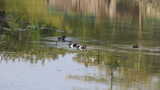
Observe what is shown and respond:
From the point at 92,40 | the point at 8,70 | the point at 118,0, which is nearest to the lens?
the point at 8,70

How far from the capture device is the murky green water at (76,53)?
16.1 meters

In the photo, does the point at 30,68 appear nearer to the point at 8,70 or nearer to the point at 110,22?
the point at 8,70

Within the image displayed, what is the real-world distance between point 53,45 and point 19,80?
226 inches

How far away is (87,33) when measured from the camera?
2636 centimetres

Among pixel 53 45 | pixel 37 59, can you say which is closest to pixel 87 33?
pixel 53 45

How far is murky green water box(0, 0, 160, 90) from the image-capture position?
53.0 feet

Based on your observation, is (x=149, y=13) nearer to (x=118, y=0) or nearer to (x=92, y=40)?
(x=118, y=0)

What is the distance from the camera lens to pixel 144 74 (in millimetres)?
17484

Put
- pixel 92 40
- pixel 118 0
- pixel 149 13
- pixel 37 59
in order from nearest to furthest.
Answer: pixel 37 59 < pixel 92 40 < pixel 149 13 < pixel 118 0

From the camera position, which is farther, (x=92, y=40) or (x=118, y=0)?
(x=118, y=0)

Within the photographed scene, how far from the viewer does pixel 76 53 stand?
65.4ft

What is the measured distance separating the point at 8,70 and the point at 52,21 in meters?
11.2

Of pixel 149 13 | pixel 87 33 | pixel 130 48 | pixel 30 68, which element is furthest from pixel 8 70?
pixel 149 13

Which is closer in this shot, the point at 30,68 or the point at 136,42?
the point at 30,68
